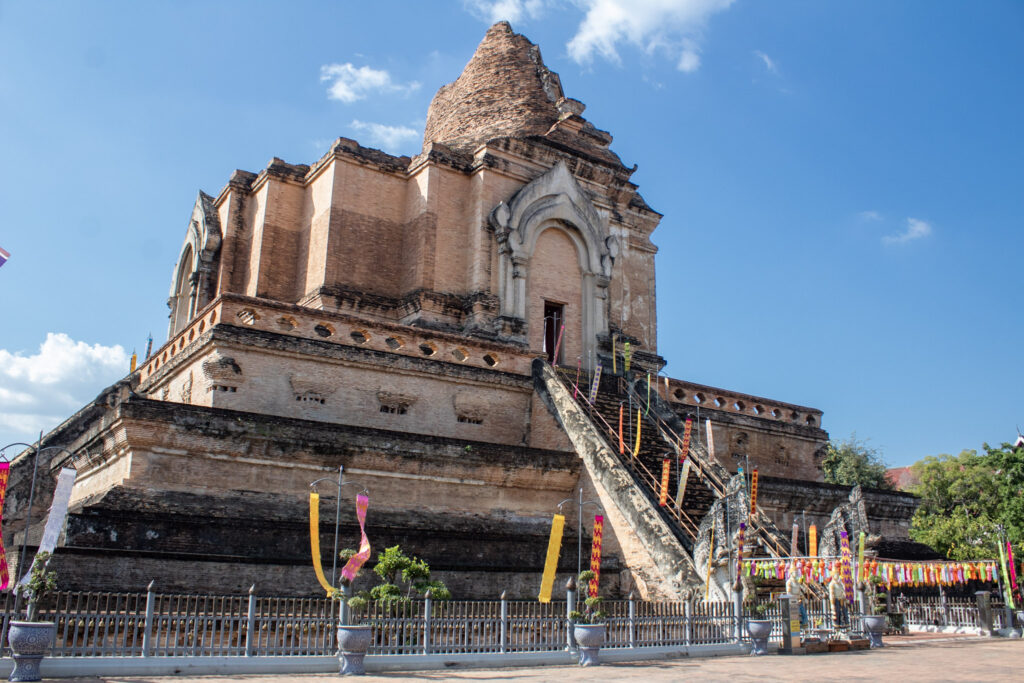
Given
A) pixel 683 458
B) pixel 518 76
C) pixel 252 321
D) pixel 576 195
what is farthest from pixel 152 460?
pixel 518 76

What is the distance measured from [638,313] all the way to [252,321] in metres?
11.6

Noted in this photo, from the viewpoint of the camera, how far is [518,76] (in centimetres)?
2653

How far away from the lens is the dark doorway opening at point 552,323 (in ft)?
76.4

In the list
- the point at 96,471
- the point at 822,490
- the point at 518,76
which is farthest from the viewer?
the point at 518,76

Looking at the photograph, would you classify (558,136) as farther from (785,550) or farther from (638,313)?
(785,550)

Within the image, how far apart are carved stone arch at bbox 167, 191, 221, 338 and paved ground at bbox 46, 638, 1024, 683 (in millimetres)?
15679

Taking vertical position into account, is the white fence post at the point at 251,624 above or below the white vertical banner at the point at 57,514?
below

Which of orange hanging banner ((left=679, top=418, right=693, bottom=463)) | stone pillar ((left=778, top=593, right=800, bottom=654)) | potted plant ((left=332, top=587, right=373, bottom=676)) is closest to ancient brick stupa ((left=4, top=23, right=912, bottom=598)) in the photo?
orange hanging banner ((left=679, top=418, right=693, bottom=463))

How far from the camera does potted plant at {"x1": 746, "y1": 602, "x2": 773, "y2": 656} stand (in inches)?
533

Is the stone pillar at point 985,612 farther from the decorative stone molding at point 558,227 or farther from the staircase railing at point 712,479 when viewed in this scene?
the decorative stone molding at point 558,227

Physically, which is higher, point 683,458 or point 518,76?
point 518,76

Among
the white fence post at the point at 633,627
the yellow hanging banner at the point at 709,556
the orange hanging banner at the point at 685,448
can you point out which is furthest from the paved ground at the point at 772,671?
the orange hanging banner at the point at 685,448

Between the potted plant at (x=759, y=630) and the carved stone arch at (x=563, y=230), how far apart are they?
9.85 meters

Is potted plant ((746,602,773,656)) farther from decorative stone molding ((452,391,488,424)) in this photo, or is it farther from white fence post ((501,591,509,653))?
decorative stone molding ((452,391,488,424))
